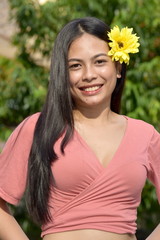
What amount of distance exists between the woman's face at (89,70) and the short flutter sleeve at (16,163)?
0.23 metres

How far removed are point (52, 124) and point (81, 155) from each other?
173 mm

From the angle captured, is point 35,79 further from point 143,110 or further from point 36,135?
point 36,135

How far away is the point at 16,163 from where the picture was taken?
8.19ft

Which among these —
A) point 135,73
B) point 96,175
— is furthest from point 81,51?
point 135,73

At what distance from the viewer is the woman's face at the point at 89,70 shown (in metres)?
2.50

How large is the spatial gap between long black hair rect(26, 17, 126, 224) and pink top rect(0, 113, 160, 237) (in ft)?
0.09

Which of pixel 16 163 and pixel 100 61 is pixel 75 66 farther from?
pixel 16 163

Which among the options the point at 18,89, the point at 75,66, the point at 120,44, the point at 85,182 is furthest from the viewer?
the point at 18,89

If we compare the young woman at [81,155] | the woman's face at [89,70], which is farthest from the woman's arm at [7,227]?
the woman's face at [89,70]

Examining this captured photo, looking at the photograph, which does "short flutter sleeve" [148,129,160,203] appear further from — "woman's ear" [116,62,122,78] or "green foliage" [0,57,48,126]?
"green foliage" [0,57,48,126]

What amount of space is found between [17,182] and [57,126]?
10.7 inches

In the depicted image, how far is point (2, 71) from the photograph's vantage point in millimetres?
6211

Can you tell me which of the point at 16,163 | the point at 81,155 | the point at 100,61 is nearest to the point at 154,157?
the point at 81,155

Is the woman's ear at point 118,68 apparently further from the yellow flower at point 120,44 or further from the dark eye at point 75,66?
the dark eye at point 75,66
